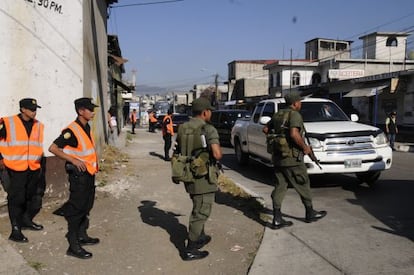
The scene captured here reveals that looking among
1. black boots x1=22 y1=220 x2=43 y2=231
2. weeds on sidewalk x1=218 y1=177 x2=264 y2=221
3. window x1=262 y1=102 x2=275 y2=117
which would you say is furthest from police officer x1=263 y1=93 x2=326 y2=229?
window x1=262 y1=102 x2=275 y2=117

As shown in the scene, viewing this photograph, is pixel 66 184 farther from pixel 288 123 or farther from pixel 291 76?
pixel 291 76

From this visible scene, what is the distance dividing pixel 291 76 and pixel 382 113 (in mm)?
22113

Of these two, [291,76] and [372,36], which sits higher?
[372,36]

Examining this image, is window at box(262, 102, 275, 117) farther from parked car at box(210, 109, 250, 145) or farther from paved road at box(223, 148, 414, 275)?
parked car at box(210, 109, 250, 145)

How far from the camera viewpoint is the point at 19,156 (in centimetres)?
559

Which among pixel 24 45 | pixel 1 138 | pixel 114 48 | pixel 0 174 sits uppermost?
pixel 114 48

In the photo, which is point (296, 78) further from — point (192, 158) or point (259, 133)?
point (192, 158)

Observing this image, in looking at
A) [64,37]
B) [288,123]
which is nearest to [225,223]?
[288,123]

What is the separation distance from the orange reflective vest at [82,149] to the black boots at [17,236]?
51.3 inches

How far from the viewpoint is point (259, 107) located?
11656 millimetres

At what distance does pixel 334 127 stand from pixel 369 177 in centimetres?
132

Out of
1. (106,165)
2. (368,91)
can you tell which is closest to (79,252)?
(106,165)

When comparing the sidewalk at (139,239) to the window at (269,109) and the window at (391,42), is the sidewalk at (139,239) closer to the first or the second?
the window at (269,109)

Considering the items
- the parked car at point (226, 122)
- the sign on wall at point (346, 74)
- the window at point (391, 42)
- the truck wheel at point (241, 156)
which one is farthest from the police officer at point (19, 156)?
the window at point (391, 42)
